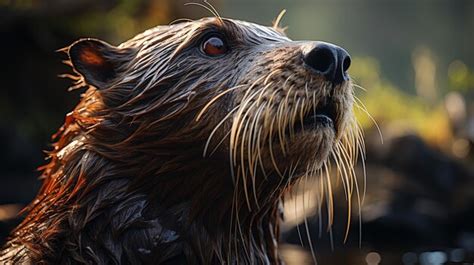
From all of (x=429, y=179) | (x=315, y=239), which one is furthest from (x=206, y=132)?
(x=429, y=179)

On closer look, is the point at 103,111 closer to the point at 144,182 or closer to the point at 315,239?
the point at 144,182

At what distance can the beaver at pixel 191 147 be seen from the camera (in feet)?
11.8

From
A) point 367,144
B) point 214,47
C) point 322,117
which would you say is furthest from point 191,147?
point 367,144

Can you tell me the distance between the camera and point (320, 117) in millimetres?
3604

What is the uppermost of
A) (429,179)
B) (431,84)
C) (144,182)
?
(144,182)

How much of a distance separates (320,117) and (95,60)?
108 cm

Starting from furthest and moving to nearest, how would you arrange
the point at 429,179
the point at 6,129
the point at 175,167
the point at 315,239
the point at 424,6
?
the point at 424,6
the point at 6,129
the point at 429,179
the point at 315,239
the point at 175,167

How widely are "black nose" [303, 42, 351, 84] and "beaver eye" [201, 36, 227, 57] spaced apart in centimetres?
49

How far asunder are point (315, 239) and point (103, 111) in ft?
18.0

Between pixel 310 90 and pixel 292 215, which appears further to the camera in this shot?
pixel 292 215

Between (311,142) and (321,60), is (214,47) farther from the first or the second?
(311,142)

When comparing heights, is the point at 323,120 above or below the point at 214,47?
below

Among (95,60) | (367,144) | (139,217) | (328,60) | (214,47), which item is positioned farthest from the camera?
(367,144)

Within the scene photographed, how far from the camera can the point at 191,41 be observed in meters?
3.99
